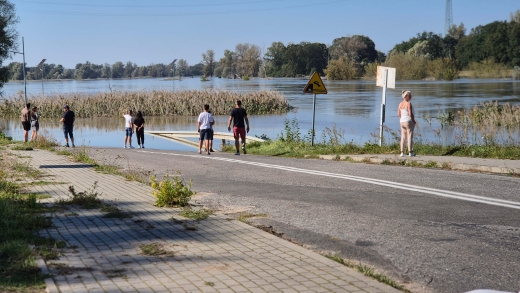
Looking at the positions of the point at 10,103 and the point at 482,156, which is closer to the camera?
the point at 482,156

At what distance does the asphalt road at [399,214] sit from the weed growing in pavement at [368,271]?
0.62 ft

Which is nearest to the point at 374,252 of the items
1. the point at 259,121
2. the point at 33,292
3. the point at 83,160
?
the point at 33,292

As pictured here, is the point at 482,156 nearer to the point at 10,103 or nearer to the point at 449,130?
the point at 449,130

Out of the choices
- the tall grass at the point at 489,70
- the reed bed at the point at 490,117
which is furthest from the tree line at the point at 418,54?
the reed bed at the point at 490,117

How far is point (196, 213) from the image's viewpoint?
950cm

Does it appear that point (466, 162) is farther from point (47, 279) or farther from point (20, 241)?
point (47, 279)

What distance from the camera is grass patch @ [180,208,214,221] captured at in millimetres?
9266

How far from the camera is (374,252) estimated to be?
7.47 m

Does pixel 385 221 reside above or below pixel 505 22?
below

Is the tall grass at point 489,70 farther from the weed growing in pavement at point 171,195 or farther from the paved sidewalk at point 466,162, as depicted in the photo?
the weed growing in pavement at point 171,195

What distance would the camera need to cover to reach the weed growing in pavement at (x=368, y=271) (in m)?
6.06

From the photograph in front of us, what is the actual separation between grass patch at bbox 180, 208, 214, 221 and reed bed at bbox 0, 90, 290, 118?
161 feet

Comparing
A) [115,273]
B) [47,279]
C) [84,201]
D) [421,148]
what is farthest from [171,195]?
[421,148]

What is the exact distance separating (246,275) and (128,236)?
230 cm
